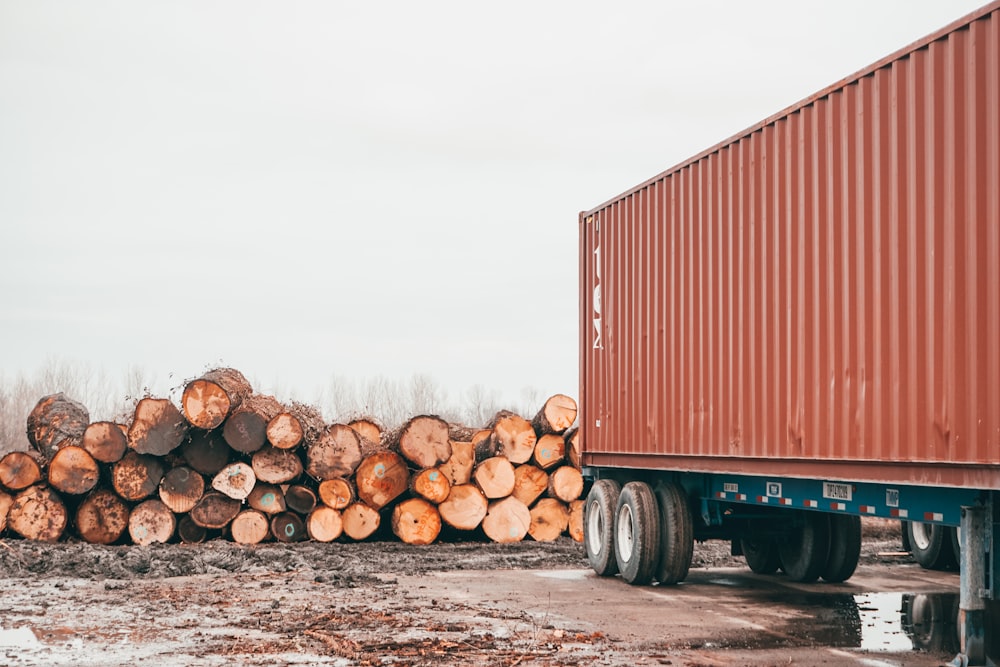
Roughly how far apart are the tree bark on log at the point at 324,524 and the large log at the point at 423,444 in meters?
1.30

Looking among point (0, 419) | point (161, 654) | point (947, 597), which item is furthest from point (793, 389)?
point (0, 419)

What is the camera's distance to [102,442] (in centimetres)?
1589

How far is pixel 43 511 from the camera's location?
15859 mm

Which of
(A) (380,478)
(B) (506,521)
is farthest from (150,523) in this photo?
(B) (506,521)

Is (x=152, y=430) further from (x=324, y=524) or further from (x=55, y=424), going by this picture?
(x=324, y=524)

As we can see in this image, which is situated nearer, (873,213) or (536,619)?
(873,213)

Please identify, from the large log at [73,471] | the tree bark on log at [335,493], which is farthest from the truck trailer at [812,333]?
the large log at [73,471]

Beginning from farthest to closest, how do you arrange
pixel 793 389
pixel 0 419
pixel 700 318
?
pixel 0 419 → pixel 700 318 → pixel 793 389

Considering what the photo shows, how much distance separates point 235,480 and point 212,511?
0.53 metres

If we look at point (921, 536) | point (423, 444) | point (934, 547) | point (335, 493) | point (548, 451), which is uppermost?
point (423, 444)

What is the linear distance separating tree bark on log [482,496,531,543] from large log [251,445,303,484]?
2918 mm

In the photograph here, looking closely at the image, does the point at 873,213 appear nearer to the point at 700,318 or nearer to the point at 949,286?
the point at 949,286

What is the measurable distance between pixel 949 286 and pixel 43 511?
12.6 m

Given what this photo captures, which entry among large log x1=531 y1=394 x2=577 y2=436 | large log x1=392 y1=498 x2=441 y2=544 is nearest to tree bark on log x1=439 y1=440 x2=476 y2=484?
large log x1=392 y1=498 x2=441 y2=544
